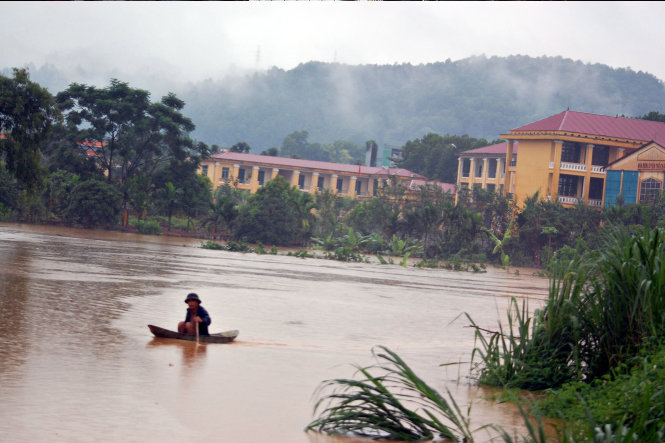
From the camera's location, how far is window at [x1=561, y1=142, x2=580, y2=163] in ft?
171

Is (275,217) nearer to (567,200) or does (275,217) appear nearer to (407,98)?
(567,200)

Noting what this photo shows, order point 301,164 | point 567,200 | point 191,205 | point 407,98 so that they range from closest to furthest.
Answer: point 567,200 → point 191,205 → point 301,164 → point 407,98

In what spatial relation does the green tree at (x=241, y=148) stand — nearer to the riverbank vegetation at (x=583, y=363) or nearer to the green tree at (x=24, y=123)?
the green tree at (x=24, y=123)

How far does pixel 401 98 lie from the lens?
534 ft

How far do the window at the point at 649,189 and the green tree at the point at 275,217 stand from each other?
20113mm

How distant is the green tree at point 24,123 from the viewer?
2962 centimetres

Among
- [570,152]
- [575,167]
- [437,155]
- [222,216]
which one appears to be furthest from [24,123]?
[437,155]

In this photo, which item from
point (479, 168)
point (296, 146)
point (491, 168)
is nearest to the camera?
point (491, 168)

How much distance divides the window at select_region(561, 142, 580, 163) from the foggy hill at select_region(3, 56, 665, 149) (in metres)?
86.3

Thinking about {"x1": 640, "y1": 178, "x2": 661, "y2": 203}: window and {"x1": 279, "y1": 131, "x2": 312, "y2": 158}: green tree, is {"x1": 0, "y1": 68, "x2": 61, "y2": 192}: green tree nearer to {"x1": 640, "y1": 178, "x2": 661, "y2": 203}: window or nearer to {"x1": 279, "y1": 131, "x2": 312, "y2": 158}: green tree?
{"x1": 640, "y1": 178, "x2": 661, "y2": 203}: window

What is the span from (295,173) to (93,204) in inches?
1208

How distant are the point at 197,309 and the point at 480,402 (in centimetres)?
528

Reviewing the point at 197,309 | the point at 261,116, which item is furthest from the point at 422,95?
the point at 197,309

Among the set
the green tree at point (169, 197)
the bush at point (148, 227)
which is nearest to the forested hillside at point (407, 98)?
the green tree at point (169, 197)
